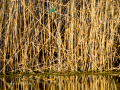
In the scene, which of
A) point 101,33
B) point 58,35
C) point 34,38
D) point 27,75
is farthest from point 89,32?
point 27,75

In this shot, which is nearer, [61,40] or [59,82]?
[59,82]

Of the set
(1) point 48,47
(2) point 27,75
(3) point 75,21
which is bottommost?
(2) point 27,75

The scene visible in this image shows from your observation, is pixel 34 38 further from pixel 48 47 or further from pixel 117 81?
pixel 117 81

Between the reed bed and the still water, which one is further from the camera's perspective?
the reed bed

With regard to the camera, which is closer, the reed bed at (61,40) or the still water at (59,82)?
the still water at (59,82)

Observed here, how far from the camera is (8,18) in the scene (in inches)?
181

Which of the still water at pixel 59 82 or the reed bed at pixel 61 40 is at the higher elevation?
the reed bed at pixel 61 40

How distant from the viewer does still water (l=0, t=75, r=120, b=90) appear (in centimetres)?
336

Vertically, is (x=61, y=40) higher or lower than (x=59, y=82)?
higher

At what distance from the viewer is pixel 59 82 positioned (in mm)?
3703

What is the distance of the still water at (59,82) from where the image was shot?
11.0 ft

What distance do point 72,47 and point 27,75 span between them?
745 mm

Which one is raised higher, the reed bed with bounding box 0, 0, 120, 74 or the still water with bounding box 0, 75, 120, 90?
the reed bed with bounding box 0, 0, 120, 74

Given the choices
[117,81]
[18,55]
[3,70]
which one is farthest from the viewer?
[18,55]
